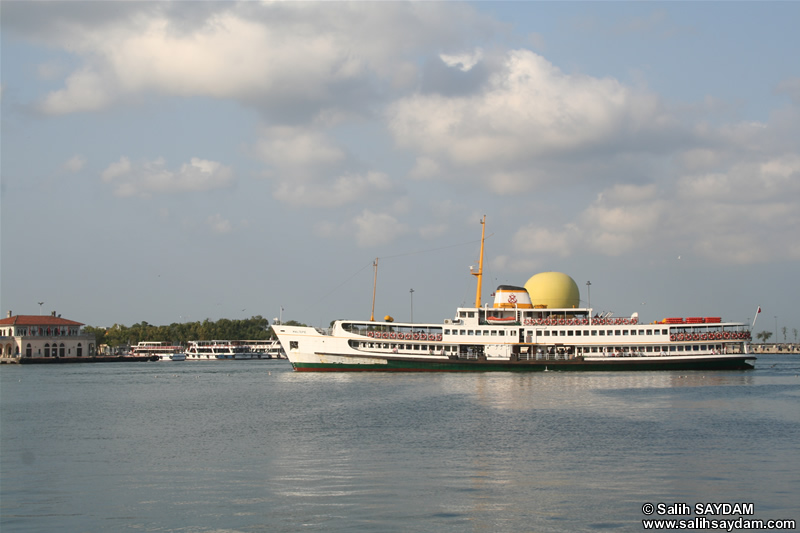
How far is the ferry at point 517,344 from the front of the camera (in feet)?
273

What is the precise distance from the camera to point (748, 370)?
283ft

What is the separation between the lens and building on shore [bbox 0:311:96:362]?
15400 cm

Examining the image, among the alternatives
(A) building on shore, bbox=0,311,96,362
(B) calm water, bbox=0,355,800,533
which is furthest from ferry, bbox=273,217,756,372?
(A) building on shore, bbox=0,311,96,362

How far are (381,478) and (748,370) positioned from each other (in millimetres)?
72900

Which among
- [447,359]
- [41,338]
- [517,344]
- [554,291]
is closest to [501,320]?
[517,344]

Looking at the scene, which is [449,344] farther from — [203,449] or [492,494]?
[492,494]

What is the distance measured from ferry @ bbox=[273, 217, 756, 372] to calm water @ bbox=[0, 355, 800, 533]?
82.8 feet

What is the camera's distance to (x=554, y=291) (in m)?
93.9

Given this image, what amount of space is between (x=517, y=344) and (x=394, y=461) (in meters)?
56.8

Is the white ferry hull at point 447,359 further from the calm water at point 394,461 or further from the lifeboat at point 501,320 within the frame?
the calm water at point 394,461

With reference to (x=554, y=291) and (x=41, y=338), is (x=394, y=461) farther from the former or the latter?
(x=41, y=338)

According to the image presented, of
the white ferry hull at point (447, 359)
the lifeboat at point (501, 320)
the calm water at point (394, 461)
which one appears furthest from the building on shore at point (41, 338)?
the calm water at point (394, 461)

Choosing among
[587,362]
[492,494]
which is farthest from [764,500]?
[587,362]

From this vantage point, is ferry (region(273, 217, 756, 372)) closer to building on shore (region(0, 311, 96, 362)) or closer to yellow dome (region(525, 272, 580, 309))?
yellow dome (region(525, 272, 580, 309))
